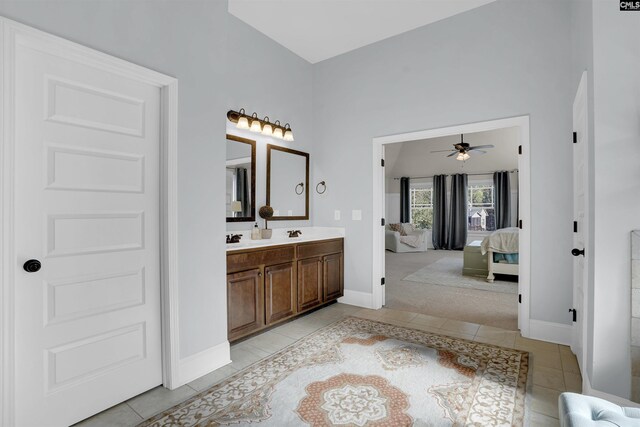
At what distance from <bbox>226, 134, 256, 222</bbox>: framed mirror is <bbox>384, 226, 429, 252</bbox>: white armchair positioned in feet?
20.9

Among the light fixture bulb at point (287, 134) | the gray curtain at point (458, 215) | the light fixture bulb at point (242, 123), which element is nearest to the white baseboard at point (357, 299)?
the light fixture bulb at point (287, 134)

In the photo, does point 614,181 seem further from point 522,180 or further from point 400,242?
point 400,242

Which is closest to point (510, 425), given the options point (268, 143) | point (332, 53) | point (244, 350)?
point (244, 350)

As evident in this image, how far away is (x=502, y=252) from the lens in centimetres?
514

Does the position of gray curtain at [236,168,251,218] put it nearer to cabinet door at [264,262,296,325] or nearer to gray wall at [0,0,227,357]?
cabinet door at [264,262,296,325]

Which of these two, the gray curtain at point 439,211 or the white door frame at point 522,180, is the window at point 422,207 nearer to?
the gray curtain at point 439,211

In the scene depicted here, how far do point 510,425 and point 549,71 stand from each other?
2886 millimetres

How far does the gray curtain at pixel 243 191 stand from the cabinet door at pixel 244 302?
31.2 inches

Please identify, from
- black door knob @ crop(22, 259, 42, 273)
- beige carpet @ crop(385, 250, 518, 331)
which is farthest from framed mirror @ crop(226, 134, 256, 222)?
beige carpet @ crop(385, 250, 518, 331)

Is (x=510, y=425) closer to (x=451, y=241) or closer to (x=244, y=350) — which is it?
(x=244, y=350)

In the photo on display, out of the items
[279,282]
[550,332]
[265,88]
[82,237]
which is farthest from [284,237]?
[550,332]

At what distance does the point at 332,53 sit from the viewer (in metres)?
4.21

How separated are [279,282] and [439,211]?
821 centimetres

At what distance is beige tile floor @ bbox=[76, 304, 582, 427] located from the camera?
1863 mm
